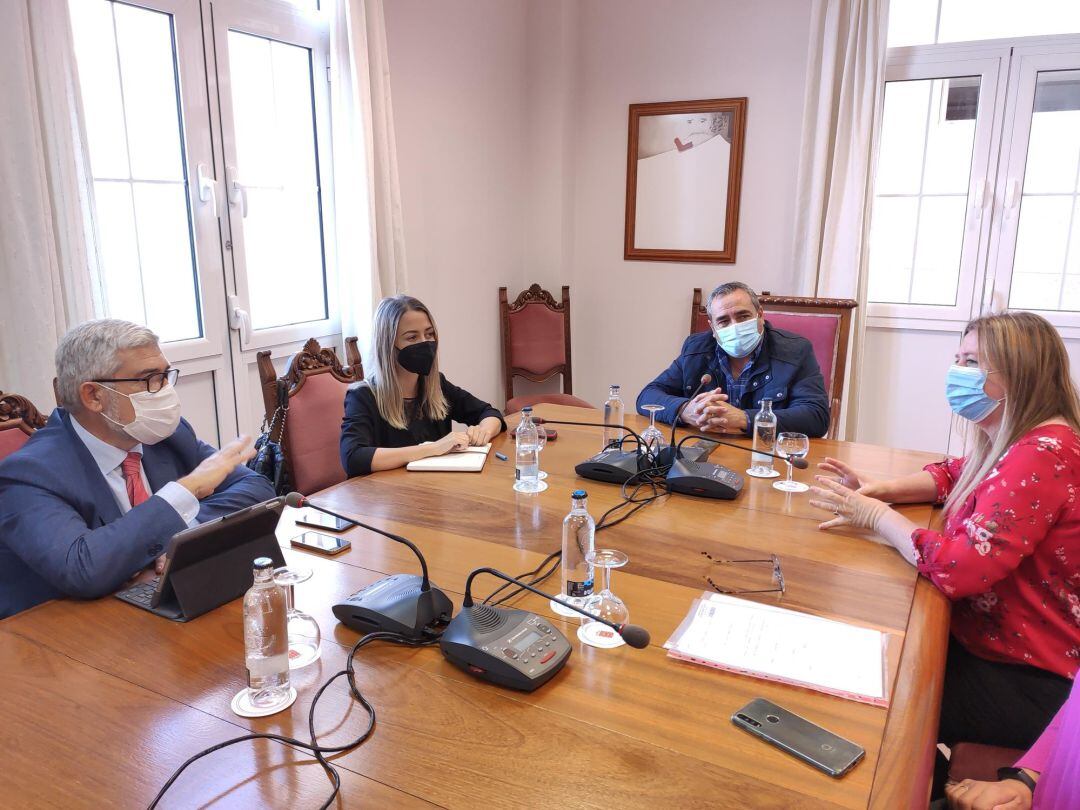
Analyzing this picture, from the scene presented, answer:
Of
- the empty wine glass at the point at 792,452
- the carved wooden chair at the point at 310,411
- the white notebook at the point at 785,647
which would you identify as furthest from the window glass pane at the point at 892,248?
the white notebook at the point at 785,647

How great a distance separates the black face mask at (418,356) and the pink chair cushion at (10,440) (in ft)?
3.28

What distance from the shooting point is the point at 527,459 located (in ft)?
6.69

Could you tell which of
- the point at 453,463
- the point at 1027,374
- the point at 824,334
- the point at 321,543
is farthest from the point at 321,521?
the point at 824,334

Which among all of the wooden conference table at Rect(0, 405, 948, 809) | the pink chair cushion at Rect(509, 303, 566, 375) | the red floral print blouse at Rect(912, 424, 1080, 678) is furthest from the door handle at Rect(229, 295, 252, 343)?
the red floral print blouse at Rect(912, 424, 1080, 678)

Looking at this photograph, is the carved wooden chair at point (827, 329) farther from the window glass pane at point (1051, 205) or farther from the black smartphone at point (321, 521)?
the black smartphone at point (321, 521)

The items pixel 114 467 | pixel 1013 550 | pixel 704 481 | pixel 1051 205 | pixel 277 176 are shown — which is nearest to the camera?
pixel 1013 550

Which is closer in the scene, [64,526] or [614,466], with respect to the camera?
[64,526]

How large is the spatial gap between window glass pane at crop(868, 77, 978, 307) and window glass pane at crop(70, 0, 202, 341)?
10.4 ft

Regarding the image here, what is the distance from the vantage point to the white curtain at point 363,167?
3211mm

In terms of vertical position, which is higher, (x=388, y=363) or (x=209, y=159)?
(x=209, y=159)

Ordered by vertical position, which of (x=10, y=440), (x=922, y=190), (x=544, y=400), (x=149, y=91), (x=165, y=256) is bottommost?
(x=544, y=400)

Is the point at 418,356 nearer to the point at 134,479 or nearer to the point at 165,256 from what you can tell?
the point at 134,479

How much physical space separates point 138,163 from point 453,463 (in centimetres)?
167

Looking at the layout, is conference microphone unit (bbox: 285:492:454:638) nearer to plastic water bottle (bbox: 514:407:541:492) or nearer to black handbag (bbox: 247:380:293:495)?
plastic water bottle (bbox: 514:407:541:492)
